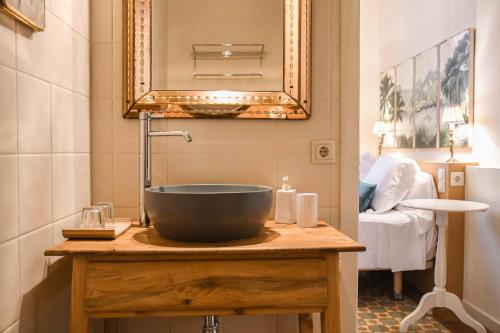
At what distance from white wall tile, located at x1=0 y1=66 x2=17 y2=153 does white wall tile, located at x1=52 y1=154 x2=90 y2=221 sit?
0.22 metres

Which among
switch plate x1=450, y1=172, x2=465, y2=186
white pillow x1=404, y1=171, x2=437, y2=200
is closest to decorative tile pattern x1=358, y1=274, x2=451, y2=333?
white pillow x1=404, y1=171, x2=437, y2=200

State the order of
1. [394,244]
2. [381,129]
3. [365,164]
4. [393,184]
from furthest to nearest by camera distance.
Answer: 1. [381,129]
2. [365,164]
3. [393,184]
4. [394,244]

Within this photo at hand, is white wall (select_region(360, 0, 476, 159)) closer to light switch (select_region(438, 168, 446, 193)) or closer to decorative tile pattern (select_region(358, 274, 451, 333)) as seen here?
light switch (select_region(438, 168, 446, 193))

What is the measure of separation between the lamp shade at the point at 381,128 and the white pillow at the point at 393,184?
4.44 ft

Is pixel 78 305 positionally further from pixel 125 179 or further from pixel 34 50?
pixel 34 50

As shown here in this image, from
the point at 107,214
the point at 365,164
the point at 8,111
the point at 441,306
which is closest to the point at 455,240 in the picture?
the point at 441,306

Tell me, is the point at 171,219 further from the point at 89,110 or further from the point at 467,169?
the point at 467,169

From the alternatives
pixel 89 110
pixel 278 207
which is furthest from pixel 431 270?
pixel 89 110

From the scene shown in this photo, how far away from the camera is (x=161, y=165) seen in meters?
1.53

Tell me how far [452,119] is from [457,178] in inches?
21.1

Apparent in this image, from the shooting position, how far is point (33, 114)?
1097 millimetres

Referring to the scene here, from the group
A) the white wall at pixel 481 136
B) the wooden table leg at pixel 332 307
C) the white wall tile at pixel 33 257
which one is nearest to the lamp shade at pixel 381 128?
the white wall at pixel 481 136

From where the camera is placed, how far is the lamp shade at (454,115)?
10.3ft

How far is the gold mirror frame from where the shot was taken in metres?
1.49
